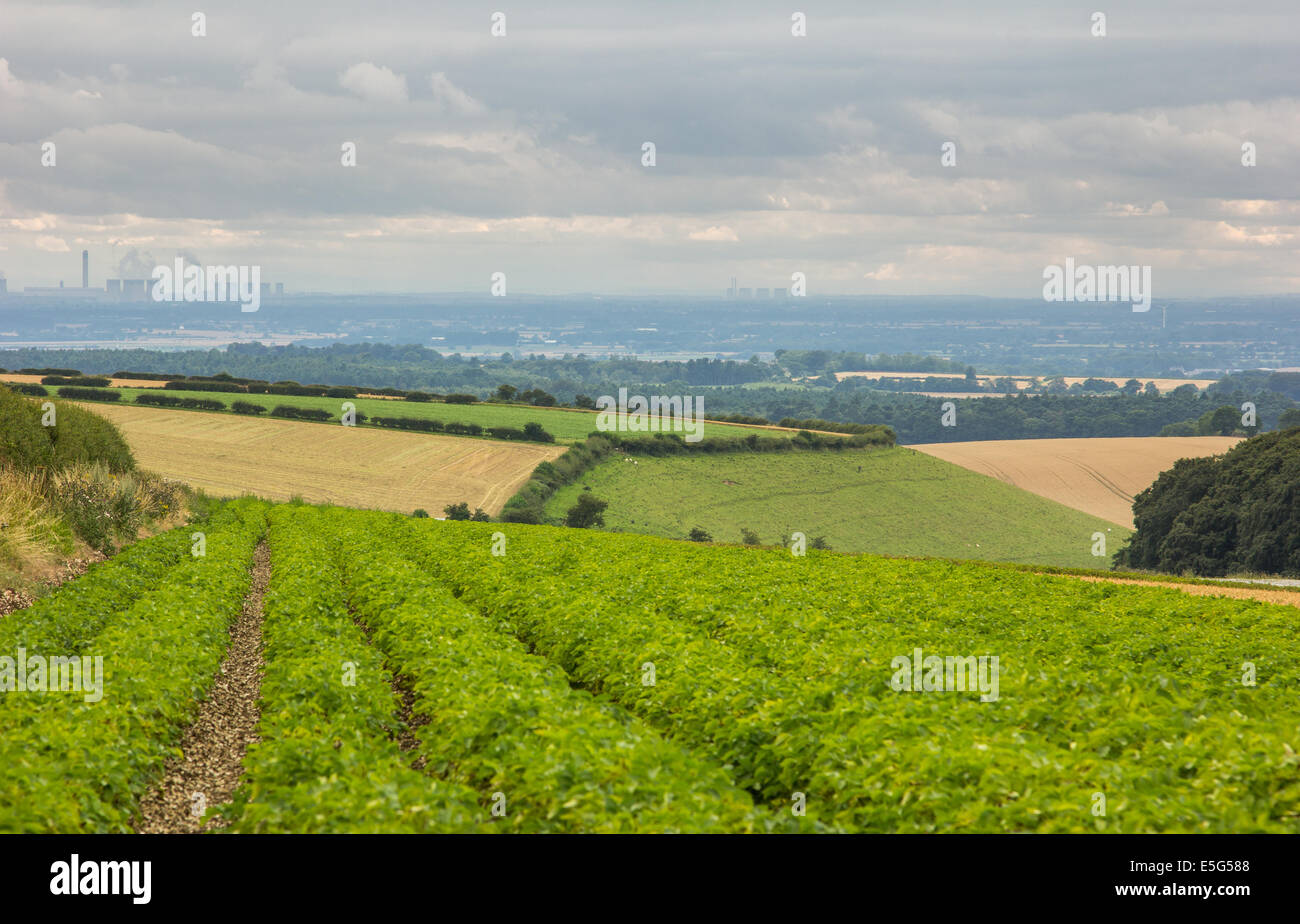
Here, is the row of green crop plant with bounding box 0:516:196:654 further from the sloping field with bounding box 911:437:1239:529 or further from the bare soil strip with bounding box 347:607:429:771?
the sloping field with bounding box 911:437:1239:529

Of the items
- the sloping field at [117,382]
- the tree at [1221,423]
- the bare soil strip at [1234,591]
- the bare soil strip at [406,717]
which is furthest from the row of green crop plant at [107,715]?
the tree at [1221,423]

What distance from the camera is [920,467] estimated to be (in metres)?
109

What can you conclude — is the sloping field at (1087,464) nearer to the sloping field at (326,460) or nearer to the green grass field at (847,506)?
the green grass field at (847,506)

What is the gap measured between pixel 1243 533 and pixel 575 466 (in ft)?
180

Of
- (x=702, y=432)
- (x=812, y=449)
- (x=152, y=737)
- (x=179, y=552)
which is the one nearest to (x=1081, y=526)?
(x=812, y=449)

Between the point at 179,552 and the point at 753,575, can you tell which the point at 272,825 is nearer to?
the point at 753,575

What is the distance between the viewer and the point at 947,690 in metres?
11.2

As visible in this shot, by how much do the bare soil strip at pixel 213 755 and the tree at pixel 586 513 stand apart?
191ft

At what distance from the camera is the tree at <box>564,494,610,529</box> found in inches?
3024

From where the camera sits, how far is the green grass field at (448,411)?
350ft

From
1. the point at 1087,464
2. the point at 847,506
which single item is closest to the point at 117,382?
the point at 847,506

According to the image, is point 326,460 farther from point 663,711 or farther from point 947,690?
point 947,690

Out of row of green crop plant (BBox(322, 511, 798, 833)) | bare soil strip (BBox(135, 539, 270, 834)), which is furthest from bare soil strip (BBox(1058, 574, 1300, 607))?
bare soil strip (BBox(135, 539, 270, 834))
